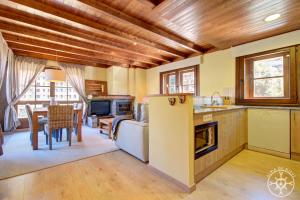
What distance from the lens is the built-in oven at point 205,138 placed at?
195 centimetres

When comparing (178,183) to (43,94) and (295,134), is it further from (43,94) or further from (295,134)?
(43,94)

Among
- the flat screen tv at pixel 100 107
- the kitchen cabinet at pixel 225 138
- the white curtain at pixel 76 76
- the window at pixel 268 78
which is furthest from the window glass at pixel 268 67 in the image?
the white curtain at pixel 76 76

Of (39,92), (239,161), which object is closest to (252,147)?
(239,161)

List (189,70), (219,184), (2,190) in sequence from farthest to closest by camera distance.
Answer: (189,70)
(219,184)
(2,190)

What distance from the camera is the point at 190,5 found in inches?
86.0

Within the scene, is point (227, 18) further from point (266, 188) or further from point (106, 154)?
point (106, 154)

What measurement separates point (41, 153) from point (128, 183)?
2.11 meters

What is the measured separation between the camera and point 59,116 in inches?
127

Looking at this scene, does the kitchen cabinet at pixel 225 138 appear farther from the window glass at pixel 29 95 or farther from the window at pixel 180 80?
the window glass at pixel 29 95

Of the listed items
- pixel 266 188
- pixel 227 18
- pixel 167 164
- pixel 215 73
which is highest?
pixel 227 18

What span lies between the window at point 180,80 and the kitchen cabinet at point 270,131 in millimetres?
2009

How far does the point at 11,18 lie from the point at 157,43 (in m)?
3.01

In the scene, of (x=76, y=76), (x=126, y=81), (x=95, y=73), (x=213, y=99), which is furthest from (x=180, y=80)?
(x=76, y=76)

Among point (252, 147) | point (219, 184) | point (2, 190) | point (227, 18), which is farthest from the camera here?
point (252, 147)
